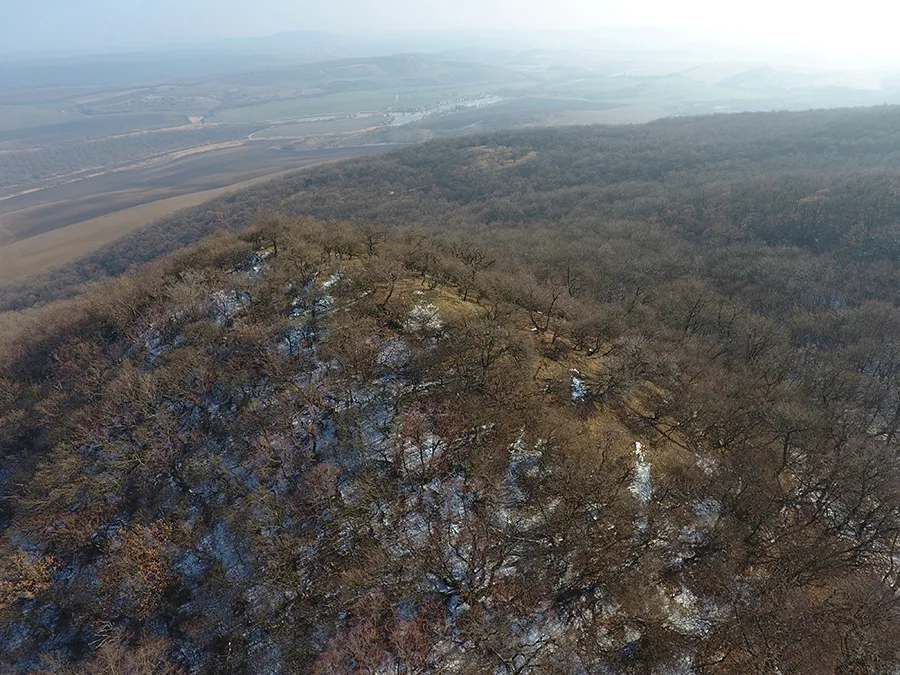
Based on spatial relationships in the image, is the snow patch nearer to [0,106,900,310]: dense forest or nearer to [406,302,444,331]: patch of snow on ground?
[406,302,444,331]: patch of snow on ground

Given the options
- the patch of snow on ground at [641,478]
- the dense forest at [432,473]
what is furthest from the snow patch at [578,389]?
the patch of snow on ground at [641,478]

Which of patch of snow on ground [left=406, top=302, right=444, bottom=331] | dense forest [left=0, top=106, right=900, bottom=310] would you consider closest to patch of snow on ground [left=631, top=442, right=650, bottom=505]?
patch of snow on ground [left=406, top=302, right=444, bottom=331]

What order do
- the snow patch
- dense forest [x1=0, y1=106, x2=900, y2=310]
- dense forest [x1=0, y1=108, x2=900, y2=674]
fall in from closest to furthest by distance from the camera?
dense forest [x1=0, y1=108, x2=900, y2=674], the snow patch, dense forest [x1=0, y1=106, x2=900, y2=310]

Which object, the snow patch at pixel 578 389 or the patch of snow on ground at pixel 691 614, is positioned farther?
the snow patch at pixel 578 389

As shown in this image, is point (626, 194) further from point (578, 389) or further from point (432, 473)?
point (432, 473)

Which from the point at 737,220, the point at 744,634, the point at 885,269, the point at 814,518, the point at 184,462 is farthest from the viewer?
the point at 737,220

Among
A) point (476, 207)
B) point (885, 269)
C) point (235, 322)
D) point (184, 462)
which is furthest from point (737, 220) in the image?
point (184, 462)

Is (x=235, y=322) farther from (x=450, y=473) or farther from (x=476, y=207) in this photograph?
(x=476, y=207)

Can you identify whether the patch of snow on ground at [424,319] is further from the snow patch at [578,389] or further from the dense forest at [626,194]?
the dense forest at [626,194]

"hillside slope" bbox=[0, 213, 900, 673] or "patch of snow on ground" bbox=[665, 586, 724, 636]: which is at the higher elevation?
"hillside slope" bbox=[0, 213, 900, 673]
